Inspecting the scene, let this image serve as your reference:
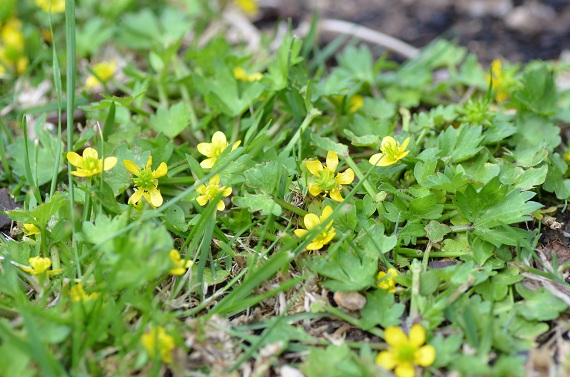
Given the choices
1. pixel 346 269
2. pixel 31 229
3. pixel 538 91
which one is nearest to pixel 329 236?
pixel 346 269

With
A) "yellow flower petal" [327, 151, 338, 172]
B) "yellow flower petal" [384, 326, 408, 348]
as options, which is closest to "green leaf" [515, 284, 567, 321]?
"yellow flower petal" [384, 326, 408, 348]

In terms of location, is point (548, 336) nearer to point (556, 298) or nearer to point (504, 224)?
point (556, 298)

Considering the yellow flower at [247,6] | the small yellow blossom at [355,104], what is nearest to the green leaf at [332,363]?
the small yellow blossom at [355,104]

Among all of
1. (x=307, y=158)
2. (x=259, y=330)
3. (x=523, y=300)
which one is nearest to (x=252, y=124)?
(x=307, y=158)

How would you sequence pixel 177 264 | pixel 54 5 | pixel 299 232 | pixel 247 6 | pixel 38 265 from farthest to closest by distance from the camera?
pixel 247 6 < pixel 54 5 < pixel 299 232 < pixel 38 265 < pixel 177 264

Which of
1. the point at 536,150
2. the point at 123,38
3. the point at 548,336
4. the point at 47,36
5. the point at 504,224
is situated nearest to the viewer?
the point at 548,336

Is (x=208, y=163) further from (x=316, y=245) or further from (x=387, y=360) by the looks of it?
(x=387, y=360)
